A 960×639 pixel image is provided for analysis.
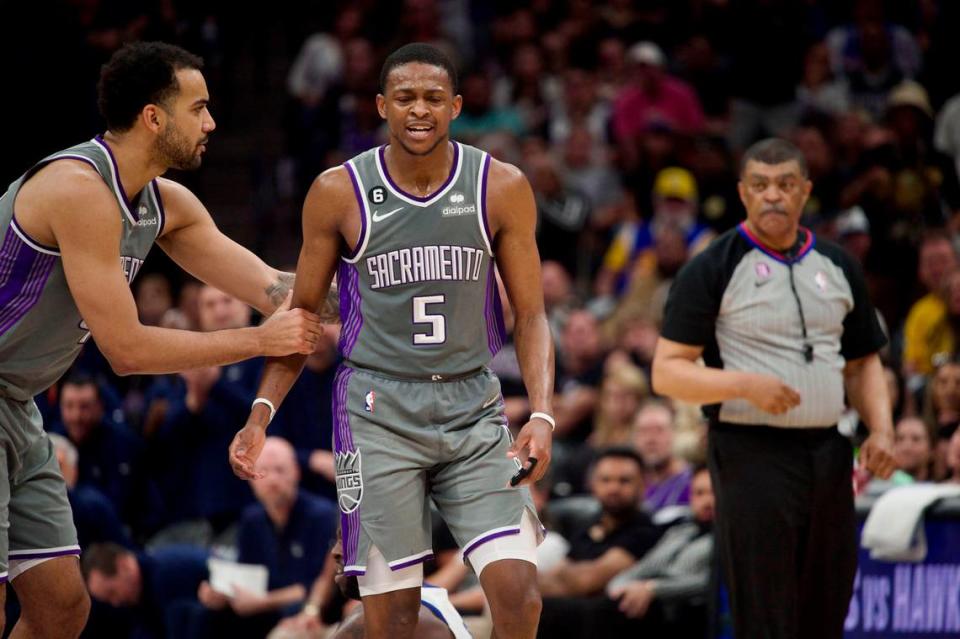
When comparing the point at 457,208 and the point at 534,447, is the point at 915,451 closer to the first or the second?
the point at 534,447

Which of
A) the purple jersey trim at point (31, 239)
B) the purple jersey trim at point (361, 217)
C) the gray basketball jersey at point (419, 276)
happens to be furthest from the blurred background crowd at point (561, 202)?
the purple jersey trim at point (31, 239)

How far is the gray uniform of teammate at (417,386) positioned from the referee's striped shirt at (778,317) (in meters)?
1.58

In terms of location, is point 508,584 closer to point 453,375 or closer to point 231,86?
point 453,375

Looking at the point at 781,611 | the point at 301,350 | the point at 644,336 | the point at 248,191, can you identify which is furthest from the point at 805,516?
the point at 248,191

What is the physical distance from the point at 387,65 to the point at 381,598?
177 centimetres

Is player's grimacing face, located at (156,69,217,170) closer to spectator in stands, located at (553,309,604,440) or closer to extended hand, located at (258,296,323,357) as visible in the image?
extended hand, located at (258,296,323,357)

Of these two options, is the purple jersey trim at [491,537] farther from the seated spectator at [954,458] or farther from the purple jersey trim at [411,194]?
the seated spectator at [954,458]

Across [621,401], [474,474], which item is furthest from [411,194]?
[621,401]

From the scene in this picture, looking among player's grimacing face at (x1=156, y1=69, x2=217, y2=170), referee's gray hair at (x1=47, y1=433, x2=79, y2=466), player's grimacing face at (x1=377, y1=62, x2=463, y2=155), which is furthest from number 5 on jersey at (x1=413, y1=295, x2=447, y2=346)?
referee's gray hair at (x1=47, y1=433, x2=79, y2=466)

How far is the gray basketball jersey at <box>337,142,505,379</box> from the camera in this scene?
5.05 meters

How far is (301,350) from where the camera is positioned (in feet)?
17.0

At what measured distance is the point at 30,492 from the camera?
5324 mm

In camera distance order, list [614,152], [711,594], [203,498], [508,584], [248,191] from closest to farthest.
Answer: [508,584] → [711,594] → [203,498] → [614,152] → [248,191]

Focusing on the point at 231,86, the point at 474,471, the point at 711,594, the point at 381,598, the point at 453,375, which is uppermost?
the point at 231,86
